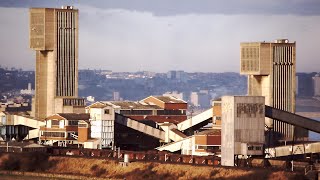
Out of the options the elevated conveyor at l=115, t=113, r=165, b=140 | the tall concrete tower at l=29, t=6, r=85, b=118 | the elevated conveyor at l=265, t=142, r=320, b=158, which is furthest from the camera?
the tall concrete tower at l=29, t=6, r=85, b=118

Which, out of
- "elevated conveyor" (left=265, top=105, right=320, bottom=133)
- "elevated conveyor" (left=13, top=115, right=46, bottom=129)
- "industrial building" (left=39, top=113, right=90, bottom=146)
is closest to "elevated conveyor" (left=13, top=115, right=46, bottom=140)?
"elevated conveyor" (left=13, top=115, right=46, bottom=129)

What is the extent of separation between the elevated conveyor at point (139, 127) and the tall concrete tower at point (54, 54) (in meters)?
21.1

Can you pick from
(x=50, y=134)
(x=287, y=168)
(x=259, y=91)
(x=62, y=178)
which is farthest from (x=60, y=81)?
(x=287, y=168)

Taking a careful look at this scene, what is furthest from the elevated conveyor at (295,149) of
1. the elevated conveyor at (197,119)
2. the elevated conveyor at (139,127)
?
the elevated conveyor at (139,127)

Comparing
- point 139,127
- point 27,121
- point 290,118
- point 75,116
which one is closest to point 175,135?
point 139,127

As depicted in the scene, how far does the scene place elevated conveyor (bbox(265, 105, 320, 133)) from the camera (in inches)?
4675

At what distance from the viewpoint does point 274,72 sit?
15412cm

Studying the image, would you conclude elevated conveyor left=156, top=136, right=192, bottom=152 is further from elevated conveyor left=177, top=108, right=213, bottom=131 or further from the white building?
elevated conveyor left=177, top=108, right=213, bottom=131

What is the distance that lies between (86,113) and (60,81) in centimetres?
1298

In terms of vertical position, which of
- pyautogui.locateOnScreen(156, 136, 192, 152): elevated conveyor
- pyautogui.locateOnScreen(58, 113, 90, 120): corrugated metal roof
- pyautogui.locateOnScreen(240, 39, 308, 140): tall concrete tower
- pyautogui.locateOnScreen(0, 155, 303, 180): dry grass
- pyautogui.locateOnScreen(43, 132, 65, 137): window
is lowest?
pyautogui.locateOnScreen(0, 155, 303, 180): dry grass

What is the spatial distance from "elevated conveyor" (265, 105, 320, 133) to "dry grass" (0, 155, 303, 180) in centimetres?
1148

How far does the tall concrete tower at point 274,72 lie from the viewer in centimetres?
15300

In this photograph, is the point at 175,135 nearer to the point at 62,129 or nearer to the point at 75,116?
the point at 75,116

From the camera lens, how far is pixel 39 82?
17100cm
